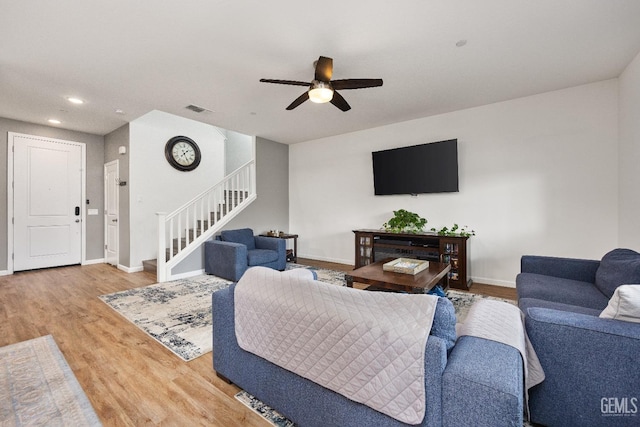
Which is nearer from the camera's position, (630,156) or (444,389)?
(444,389)

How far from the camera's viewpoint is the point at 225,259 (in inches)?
168

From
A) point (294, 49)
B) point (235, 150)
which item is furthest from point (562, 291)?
point (235, 150)

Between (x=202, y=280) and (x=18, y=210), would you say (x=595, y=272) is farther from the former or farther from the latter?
(x=18, y=210)

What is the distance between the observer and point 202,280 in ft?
13.9

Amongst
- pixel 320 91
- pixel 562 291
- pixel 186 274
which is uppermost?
pixel 320 91

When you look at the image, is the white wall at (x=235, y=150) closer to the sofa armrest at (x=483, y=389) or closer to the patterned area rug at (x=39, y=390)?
the patterned area rug at (x=39, y=390)

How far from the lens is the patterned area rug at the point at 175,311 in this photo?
2.34 m

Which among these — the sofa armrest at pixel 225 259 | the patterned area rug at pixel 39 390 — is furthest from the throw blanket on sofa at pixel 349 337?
the sofa armrest at pixel 225 259

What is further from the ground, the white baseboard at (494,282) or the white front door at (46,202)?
the white front door at (46,202)

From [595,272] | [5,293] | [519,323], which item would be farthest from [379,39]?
[5,293]

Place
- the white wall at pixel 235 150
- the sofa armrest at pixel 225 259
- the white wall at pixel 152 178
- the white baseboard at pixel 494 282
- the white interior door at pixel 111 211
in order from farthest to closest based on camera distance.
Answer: the white wall at pixel 235 150 → the white interior door at pixel 111 211 → the white wall at pixel 152 178 → the sofa armrest at pixel 225 259 → the white baseboard at pixel 494 282

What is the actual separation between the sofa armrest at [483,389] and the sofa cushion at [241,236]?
4.19 meters

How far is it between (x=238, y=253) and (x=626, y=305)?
3.87m

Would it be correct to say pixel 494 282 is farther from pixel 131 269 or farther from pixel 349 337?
pixel 131 269
